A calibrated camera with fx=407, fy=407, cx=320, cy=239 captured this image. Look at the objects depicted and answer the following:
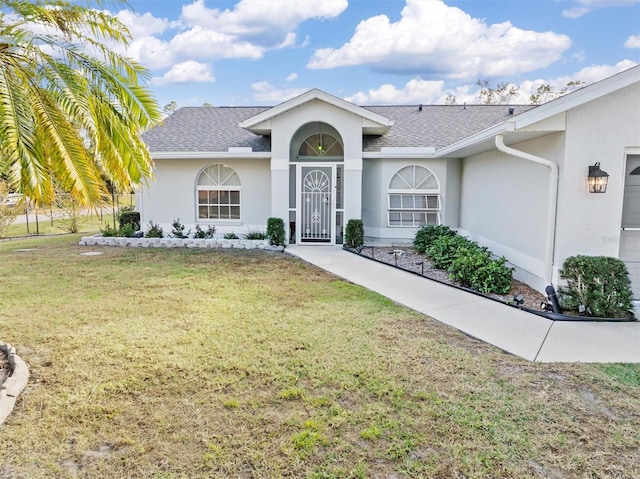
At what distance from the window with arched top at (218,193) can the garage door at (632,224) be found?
11.1 meters

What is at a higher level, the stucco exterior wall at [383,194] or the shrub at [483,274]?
the stucco exterior wall at [383,194]

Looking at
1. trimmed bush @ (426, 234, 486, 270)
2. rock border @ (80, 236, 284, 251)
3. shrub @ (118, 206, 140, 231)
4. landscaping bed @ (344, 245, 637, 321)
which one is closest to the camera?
landscaping bed @ (344, 245, 637, 321)

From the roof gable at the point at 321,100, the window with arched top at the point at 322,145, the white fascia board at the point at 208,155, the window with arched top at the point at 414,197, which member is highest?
the roof gable at the point at 321,100

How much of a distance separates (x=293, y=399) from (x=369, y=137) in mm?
12114

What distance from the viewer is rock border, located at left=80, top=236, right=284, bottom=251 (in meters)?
13.3

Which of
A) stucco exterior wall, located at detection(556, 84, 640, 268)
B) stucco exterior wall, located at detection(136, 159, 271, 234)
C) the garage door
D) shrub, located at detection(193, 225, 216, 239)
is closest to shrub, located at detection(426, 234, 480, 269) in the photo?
stucco exterior wall, located at detection(556, 84, 640, 268)

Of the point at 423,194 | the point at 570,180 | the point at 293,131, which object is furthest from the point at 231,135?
the point at 570,180

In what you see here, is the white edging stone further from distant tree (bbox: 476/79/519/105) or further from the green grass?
distant tree (bbox: 476/79/519/105)

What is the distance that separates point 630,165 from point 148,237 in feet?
44.3

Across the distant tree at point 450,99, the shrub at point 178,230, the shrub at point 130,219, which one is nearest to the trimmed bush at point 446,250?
the shrub at point 178,230

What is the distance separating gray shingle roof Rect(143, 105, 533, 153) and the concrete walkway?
22.2 feet

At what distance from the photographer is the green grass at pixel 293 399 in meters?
3.11

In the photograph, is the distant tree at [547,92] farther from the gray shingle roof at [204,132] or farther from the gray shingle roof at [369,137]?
the gray shingle roof at [204,132]

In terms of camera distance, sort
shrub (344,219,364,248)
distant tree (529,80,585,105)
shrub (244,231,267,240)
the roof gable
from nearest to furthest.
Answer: the roof gable, shrub (344,219,364,248), shrub (244,231,267,240), distant tree (529,80,585,105)
